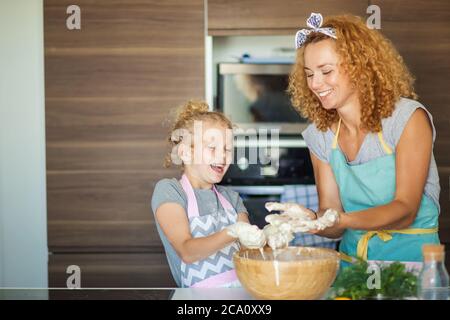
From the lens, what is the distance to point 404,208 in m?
1.74

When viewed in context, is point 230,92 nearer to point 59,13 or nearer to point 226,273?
point 59,13

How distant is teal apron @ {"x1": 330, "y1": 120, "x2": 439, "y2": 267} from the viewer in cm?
187

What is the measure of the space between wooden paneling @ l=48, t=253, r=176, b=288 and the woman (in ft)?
4.44

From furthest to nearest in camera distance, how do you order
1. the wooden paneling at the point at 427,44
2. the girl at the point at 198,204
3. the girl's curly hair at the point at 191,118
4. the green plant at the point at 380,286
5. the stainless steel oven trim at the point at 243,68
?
the stainless steel oven trim at the point at 243,68
the wooden paneling at the point at 427,44
the girl's curly hair at the point at 191,118
the girl at the point at 198,204
the green plant at the point at 380,286

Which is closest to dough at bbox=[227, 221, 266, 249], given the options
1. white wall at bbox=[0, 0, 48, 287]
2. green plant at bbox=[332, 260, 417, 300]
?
green plant at bbox=[332, 260, 417, 300]

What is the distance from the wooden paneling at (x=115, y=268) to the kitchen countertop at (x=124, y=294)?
5.37ft

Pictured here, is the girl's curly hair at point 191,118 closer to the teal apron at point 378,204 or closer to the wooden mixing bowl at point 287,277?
the teal apron at point 378,204

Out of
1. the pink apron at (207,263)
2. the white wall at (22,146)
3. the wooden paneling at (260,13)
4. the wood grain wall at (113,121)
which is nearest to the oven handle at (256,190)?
the wood grain wall at (113,121)

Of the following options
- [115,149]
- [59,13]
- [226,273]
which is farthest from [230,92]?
[226,273]

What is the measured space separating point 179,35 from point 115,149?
625 mm

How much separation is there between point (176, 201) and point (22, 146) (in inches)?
68.5

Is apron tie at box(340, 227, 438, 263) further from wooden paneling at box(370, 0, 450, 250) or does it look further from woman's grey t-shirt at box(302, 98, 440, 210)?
wooden paneling at box(370, 0, 450, 250)

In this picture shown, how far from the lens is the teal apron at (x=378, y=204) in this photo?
6.13 ft
